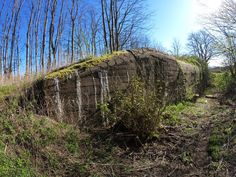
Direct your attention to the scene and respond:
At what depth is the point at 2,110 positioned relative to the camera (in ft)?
14.4

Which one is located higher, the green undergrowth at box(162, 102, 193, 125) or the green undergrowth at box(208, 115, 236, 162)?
the green undergrowth at box(162, 102, 193, 125)

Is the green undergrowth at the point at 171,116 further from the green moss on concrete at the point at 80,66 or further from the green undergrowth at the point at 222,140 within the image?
the green moss on concrete at the point at 80,66

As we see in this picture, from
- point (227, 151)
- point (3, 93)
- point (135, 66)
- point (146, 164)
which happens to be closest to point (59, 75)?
point (3, 93)

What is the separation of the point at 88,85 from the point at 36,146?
1.72 meters

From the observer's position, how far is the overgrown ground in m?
3.54

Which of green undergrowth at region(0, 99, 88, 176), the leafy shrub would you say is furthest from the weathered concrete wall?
the leafy shrub

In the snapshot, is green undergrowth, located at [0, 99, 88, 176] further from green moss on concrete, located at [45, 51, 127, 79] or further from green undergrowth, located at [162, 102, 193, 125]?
Result: green undergrowth, located at [162, 102, 193, 125]

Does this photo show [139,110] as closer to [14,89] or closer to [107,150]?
[107,150]

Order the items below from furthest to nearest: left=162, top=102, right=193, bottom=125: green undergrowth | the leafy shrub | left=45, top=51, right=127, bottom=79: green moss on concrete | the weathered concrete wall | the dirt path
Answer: left=162, top=102, right=193, bottom=125: green undergrowth → left=45, top=51, right=127, bottom=79: green moss on concrete → the weathered concrete wall → the leafy shrub → the dirt path

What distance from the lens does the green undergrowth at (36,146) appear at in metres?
3.44

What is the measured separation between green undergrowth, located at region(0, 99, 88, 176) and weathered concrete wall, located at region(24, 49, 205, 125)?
0.34 m

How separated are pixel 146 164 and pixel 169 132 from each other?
1.14 meters

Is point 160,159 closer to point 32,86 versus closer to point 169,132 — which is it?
point 169,132

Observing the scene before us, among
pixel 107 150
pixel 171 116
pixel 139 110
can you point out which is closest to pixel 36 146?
pixel 107 150
